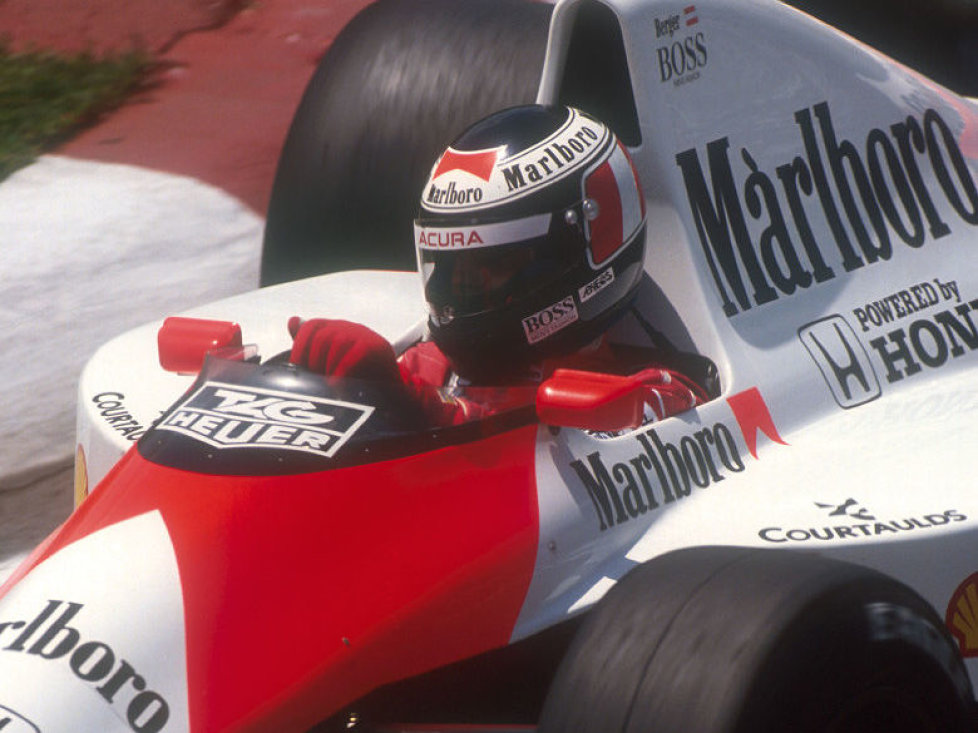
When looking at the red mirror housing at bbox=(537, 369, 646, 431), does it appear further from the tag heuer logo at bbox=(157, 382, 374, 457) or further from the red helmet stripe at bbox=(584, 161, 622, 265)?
the red helmet stripe at bbox=(584, 161, 622, 265)

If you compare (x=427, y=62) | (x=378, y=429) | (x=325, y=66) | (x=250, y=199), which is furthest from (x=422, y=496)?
(x=250, y=199)

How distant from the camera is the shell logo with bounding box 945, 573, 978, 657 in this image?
277 centimetres

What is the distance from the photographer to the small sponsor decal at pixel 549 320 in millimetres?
2707

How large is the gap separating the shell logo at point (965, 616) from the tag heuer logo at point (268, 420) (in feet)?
3.82

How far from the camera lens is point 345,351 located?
2424 mm

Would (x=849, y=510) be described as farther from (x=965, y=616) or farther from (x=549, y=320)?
(x=549, y=320)

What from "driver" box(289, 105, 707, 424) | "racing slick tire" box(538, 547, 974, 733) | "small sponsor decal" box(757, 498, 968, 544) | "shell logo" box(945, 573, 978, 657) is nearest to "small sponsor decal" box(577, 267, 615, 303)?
"driver" box(289, 105, 707, 424)

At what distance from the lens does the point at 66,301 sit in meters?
5.73

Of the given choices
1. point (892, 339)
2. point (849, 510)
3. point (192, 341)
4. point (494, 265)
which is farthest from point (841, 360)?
point (192, 341)

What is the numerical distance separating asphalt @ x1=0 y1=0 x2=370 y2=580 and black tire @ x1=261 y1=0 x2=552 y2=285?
1.04m

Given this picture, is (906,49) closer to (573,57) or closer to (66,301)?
(66,301)

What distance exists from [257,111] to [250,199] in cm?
106

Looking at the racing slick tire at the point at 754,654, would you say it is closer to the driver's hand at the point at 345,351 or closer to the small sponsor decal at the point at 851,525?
the small sponsor decal at the point at 851,525

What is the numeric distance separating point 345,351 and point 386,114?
206 centimetres
